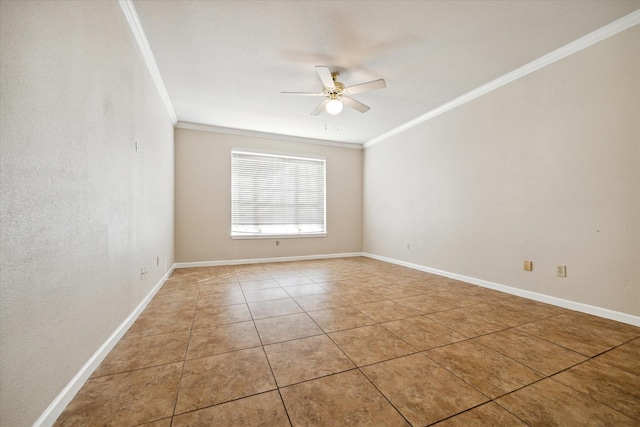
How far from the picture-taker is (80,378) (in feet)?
4.47

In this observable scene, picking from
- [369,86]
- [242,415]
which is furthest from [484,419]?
[369,86]

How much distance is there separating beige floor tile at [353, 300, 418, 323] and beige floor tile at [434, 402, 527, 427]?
107cm

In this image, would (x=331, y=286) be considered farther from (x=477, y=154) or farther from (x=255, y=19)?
(x=255, y=19)

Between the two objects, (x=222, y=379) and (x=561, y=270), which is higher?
(x=561, y=270)

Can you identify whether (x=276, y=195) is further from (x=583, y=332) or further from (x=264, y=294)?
(x=583, y=332)

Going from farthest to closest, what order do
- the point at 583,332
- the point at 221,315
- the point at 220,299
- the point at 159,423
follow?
the point at 220,299
the point at 221,315
the point at 583,332
the point at 159,423

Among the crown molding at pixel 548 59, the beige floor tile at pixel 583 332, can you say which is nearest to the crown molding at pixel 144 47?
the crown molding at pixel 548 59

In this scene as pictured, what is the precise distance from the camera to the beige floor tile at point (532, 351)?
158cm

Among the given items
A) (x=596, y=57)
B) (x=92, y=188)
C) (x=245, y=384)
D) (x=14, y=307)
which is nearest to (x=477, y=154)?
(x=596, y=57)

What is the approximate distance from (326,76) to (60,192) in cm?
235

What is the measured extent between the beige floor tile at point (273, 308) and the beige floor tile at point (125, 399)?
948 mm

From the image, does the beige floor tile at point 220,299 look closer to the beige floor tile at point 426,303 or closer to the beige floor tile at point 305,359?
the beige floor tile at point 305,359

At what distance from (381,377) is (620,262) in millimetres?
2498

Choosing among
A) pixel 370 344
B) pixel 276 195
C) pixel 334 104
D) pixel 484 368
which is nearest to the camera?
pixel 484 368
